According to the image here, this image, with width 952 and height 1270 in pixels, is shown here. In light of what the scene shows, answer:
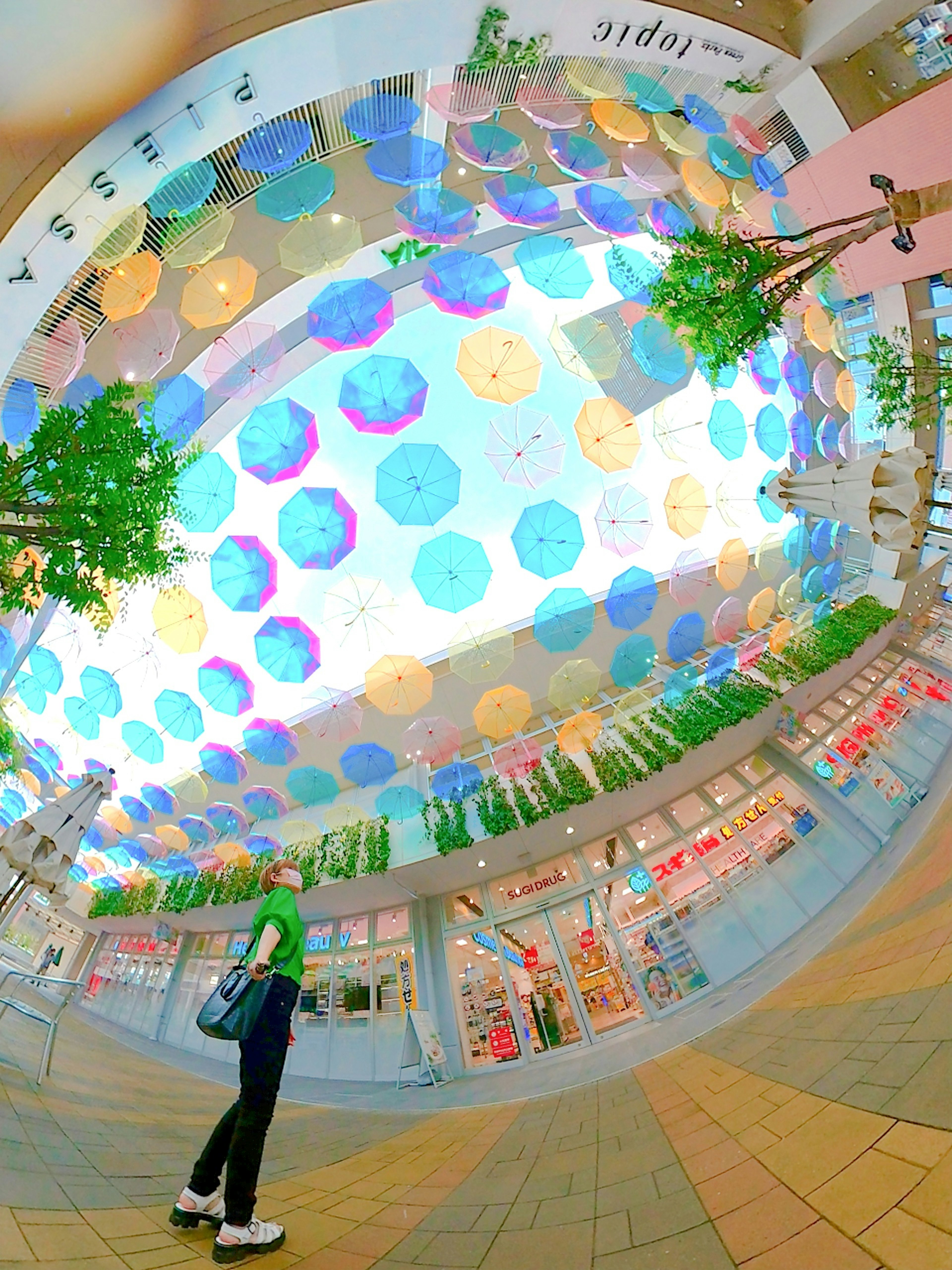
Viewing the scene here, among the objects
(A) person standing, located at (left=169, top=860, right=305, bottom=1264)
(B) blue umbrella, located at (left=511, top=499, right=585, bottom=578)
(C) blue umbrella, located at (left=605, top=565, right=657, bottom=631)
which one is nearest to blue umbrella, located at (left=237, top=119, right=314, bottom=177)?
(B) blue umbrella, located at (left=511, top=499, right=585, bottom=578)

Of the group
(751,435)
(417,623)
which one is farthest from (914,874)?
(417,623)

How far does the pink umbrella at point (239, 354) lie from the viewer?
8586mm

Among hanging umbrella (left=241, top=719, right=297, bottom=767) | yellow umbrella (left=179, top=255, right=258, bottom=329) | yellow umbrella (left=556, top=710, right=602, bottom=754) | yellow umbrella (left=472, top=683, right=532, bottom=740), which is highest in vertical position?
yellow umbrella (left=179, top=255, right=258, bottom=329)

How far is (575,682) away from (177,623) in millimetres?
8138

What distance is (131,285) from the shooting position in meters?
6.65

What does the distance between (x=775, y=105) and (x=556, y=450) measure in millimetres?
5370

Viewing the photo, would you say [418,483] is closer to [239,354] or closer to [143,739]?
[239,354]

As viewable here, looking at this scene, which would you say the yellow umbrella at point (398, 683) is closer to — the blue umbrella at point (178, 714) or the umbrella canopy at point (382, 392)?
the blue umbrella at point (178, 714)

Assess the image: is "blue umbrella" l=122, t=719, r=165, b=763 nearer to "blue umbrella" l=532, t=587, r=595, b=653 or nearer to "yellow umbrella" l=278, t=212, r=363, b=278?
"blue umbrella" l=532, t=587, r=595, b=653

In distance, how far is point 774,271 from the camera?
20.1 feet

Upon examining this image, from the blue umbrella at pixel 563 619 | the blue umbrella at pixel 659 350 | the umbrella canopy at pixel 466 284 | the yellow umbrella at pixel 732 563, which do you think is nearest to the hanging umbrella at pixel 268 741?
the blue umbrella at pixel 563 619

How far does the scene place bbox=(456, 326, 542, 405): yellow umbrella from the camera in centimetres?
911

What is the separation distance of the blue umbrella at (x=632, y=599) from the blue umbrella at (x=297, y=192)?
786cm

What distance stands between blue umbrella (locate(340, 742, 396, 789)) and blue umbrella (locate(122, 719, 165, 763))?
12.8 ft
